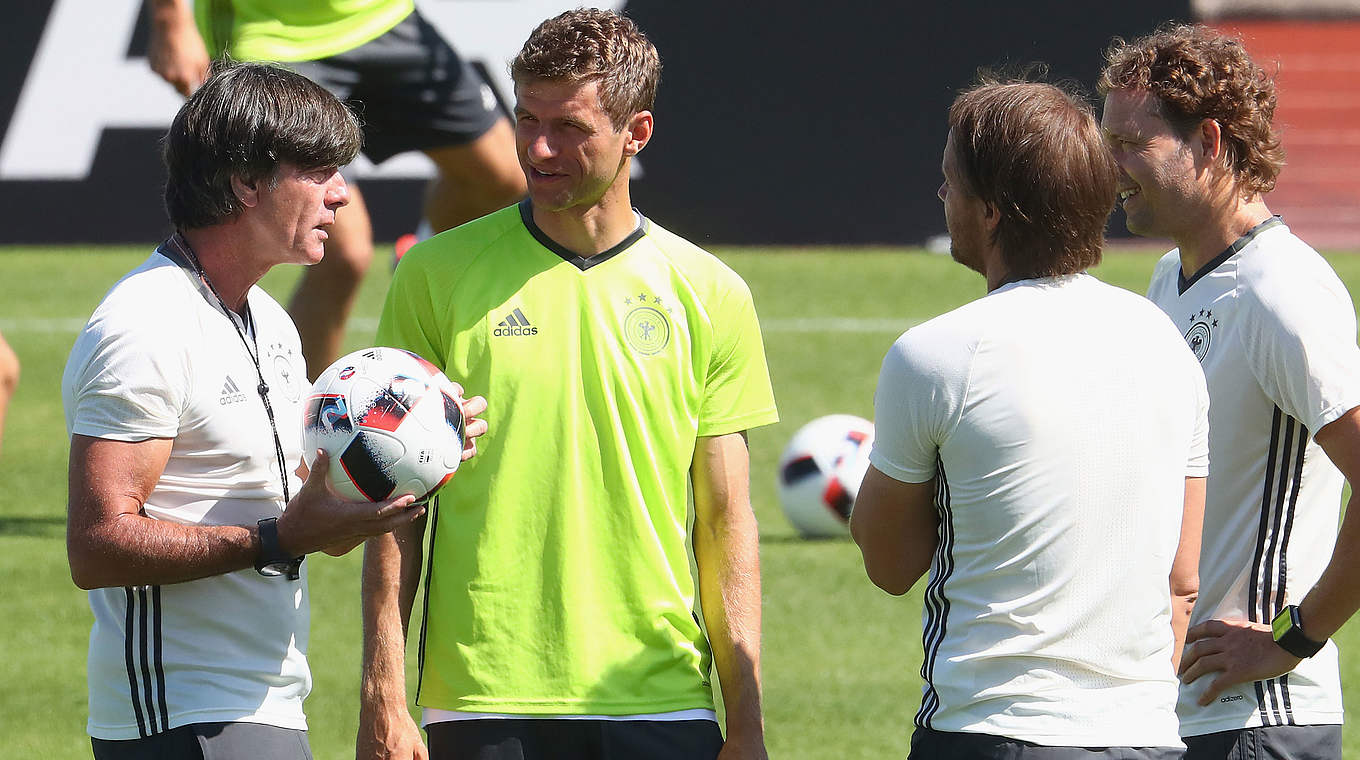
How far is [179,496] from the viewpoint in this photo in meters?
3.19

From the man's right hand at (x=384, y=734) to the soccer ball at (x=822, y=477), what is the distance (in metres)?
4.40

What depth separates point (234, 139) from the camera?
3.23 m

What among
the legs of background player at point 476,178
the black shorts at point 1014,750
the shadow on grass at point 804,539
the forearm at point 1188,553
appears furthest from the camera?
the shadow on grass at point 804,539

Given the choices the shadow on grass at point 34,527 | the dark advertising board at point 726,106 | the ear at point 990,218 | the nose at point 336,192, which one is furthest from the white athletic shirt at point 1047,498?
the dark advertising board at point 726,106

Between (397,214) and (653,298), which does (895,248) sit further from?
(653,298)

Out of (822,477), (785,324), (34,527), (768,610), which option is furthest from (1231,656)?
(785,324)

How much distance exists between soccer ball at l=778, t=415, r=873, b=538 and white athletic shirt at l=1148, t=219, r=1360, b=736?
13.3 ft

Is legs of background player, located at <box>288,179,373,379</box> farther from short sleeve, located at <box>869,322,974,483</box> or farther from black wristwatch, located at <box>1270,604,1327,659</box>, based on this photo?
black wristwatch, located at <box>1270,604,1327,659</box>

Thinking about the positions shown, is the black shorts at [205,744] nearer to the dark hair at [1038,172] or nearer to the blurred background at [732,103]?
the dark hair at [1038,172]

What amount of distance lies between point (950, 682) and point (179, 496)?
146cm

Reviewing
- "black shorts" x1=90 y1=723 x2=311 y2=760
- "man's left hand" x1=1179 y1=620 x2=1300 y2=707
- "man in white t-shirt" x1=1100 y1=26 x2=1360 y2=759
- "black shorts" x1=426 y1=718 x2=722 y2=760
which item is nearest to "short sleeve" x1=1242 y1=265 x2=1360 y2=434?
"man in white t-shirt" x1=1100 y1=26 x2=1360 y2=759

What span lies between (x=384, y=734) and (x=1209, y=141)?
2.12 m

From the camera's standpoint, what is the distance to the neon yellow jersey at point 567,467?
3.38 metres

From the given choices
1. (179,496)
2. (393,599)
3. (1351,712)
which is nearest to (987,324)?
(393,599)
